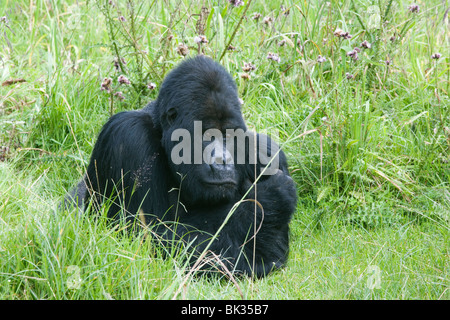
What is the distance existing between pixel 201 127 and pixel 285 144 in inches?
61.9

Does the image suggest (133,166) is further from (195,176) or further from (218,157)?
→ (218,157)

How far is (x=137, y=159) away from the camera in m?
4.06

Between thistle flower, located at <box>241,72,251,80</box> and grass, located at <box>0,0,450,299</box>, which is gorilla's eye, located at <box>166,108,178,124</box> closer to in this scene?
grass, located at <box>0,0,450,299</box>

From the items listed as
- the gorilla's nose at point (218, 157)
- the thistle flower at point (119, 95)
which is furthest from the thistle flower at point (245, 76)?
the gorilla's nose at point (218, 157)

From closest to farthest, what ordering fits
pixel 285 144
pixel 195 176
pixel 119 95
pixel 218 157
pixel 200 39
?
1. pixel 218 157
2. pixel 195 176
3. pixel 200 39
4. pixel 285 144
5. pixel 119 95

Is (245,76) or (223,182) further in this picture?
(245,76)

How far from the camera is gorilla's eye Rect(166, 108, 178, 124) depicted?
4.04m

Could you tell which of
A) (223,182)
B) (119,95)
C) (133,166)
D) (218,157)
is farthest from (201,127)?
(119,95)

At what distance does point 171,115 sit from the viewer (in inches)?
160

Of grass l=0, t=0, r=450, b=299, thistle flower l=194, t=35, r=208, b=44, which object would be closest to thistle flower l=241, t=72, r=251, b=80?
grass l=0, t=0, r=450, b=299

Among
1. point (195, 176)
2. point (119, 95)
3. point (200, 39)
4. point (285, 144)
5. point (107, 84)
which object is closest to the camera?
point (195, 176)

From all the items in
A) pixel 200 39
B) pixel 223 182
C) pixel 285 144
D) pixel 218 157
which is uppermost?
pixel 200 39

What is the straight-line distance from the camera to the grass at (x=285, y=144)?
3.31 meters
